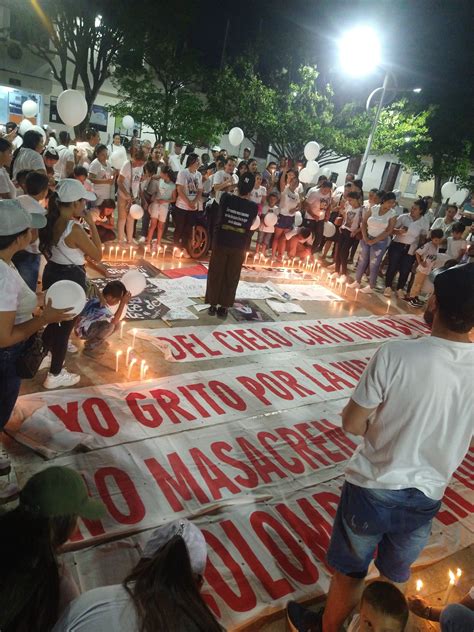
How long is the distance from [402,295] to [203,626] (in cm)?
924

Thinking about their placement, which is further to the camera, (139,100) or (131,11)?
(139,100)

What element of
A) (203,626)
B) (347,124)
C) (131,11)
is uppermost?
(131,11)

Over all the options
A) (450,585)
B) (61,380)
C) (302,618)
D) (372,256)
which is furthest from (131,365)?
(372,256)

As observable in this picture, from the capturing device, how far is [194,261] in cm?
884

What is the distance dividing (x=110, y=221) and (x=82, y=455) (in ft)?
17.2

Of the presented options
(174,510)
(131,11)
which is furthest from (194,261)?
(131,11)

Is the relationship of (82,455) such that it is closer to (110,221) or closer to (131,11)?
(110,221)

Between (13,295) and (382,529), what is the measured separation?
227 cm

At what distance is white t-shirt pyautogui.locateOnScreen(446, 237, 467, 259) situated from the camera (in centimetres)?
837

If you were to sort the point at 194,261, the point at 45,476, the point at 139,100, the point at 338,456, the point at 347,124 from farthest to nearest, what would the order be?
the point at 347,124
the point at 139,100
the point at 194,261
the point at 338,456
the point at 45,476

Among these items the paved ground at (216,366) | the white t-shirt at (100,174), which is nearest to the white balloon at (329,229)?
the paved ground at (216,366)

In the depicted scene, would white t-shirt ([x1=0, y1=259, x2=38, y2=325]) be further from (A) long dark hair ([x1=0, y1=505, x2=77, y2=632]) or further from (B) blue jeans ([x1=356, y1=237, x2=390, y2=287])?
(B) blue jeans ([x1=356, y1=237, x2=390, y2=287])

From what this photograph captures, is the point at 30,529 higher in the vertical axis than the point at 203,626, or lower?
higher

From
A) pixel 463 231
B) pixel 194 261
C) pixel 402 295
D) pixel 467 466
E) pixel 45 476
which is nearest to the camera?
pixel 45 476
